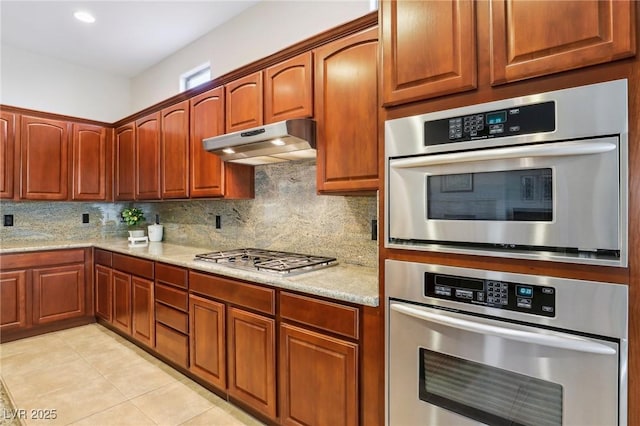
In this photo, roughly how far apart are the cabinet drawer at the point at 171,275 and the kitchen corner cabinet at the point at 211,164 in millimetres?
674

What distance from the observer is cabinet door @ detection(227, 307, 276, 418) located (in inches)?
75.4

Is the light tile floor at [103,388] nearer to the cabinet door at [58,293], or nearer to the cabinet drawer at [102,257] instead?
the cabinet door at [58,293]

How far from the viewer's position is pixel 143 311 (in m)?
2.99

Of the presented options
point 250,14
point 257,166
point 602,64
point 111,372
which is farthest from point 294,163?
point 111,372

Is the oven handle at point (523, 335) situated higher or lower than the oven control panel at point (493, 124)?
lower

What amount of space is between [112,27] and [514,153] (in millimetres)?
3959

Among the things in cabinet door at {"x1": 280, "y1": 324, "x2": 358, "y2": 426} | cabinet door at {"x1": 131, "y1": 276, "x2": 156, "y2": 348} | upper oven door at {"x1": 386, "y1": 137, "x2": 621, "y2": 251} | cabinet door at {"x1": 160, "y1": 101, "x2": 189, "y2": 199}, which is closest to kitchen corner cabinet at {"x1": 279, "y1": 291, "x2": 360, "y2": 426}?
cabinet door at {"x1": 280, "y1": 324, "x2": 358, "y2": 426}

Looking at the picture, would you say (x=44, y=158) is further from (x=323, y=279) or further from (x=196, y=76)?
(x=323, y=279)

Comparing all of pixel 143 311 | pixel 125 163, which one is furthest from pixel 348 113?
pixel 125 163

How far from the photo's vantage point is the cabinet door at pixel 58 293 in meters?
3.48

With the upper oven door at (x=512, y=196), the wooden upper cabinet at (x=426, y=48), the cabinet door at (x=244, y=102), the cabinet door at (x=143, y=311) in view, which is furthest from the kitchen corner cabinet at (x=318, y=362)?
the cabinet door at (x=143, y=311)

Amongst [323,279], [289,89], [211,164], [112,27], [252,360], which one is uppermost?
[112,27]

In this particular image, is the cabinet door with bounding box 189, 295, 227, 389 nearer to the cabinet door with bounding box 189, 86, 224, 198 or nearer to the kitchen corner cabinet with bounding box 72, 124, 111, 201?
the cabinet door with bounding box 189, 86, 224, 198

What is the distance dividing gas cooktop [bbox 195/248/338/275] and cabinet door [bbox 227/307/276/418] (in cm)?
28
